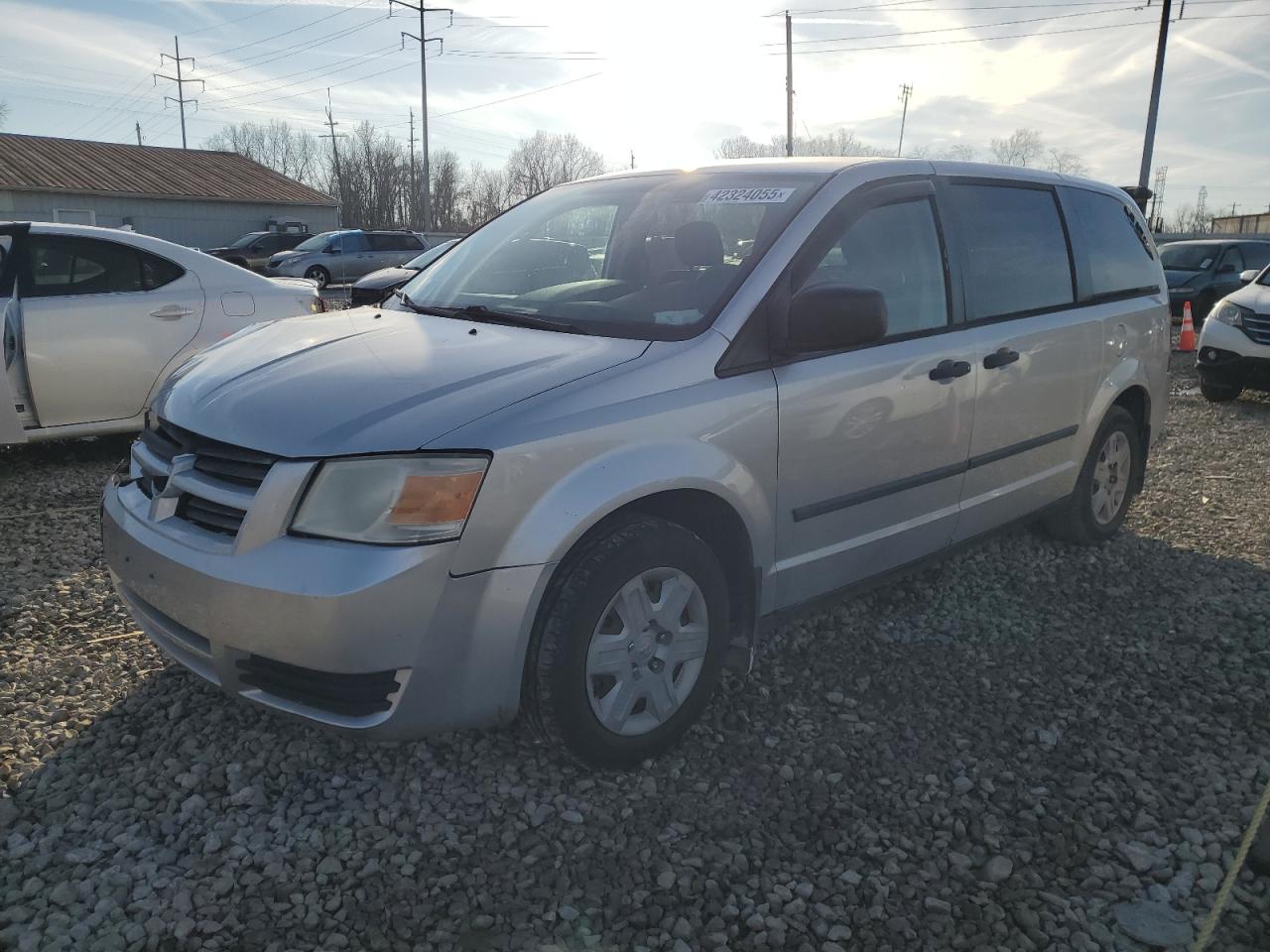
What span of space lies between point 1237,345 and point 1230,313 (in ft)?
1.28

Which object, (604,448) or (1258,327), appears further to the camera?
(1258,327)

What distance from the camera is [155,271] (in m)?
→ 6.27

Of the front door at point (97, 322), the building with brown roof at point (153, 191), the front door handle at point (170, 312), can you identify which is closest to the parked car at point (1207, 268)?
the front door handle at point (170, 312)

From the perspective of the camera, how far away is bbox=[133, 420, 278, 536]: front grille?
8.14ft

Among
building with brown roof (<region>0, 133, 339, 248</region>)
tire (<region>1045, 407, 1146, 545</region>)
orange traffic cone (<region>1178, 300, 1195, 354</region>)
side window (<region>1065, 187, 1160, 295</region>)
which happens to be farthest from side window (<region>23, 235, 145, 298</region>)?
building with brown roof (<region>0, 133, 339, 248</region>)

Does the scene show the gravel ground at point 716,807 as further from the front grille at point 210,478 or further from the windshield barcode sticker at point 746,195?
the windshield barcode sticker at point 746,195

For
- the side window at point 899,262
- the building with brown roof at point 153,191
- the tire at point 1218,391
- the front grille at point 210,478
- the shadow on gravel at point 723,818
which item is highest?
the building with brown roof at point 153,191

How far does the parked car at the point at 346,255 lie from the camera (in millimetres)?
24906

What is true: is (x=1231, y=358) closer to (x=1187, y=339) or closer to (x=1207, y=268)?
(x=1187, y=339)

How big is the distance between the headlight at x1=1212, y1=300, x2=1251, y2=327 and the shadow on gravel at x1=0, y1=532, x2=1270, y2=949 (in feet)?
22.6

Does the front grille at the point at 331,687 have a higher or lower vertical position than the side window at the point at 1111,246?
lower

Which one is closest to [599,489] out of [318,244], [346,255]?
[346,255]

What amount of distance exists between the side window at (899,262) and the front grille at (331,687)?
6.22ft

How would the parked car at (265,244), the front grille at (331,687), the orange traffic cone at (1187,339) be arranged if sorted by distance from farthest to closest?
the parked car at (265,244) < the orange traffic cone at (1187,339) < the front grille at (331,687)
